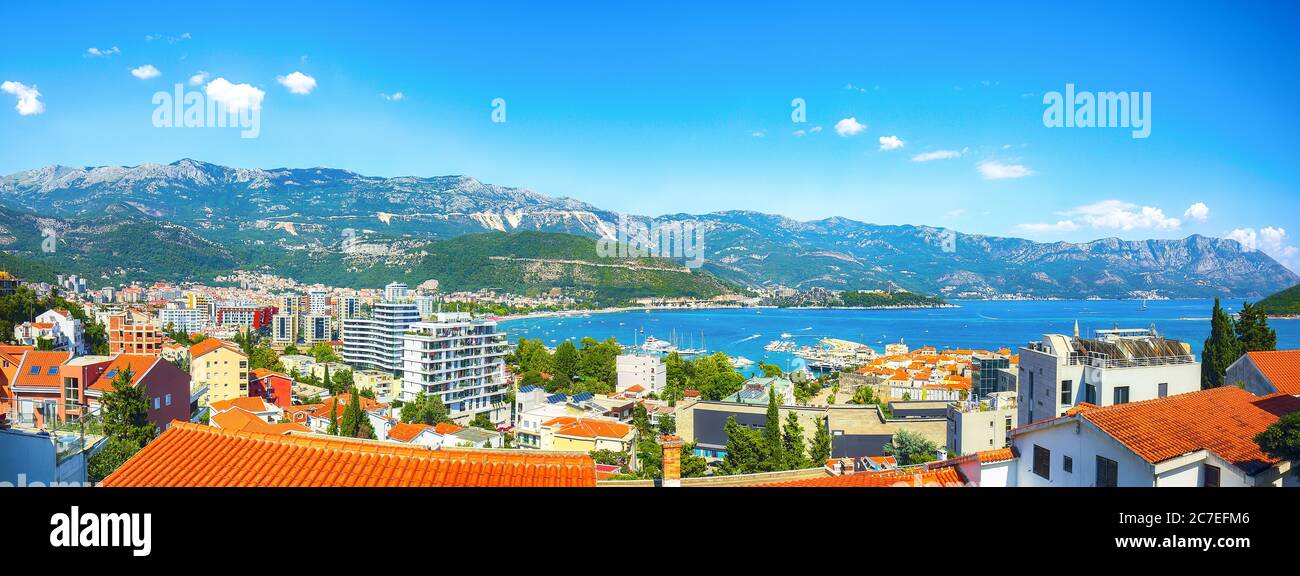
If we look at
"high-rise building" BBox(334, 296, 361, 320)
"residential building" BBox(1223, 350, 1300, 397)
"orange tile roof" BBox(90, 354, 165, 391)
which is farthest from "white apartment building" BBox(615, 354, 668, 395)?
"high-rise building" BBox(334, 296, 361, 320)

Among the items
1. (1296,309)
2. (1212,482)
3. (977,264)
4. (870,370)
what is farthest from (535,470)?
(977,264)

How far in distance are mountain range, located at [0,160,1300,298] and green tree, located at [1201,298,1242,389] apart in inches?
788

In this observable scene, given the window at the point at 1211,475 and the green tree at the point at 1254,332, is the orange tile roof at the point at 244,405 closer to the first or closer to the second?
the window at the point at 1211,475

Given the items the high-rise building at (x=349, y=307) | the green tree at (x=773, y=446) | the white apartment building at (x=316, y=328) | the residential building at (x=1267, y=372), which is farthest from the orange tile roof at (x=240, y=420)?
the high-rise building at (x=349, y=307)

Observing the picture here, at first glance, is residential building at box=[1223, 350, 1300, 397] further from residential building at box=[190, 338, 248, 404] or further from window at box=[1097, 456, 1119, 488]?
residential building at box=[190, 338, 248, 404]

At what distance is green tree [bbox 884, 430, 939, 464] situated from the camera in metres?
9.03

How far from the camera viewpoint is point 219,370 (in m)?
16.3

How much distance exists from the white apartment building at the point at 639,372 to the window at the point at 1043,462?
18173 millimetres

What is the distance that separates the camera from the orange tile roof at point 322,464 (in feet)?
6.12

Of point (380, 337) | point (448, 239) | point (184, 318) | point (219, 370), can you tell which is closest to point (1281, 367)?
point (219, 370)

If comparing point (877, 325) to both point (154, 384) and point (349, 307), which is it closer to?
point (349, 307)

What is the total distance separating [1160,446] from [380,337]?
1051 inches
